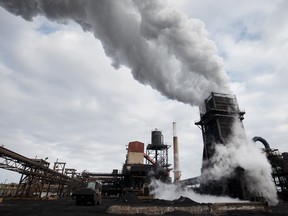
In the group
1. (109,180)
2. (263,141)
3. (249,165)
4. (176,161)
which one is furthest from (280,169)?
(109,180)

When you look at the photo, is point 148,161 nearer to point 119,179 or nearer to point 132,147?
point 132,147

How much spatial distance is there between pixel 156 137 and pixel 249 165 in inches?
1513

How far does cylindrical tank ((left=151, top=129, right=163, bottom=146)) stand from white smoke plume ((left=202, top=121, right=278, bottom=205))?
108 ft

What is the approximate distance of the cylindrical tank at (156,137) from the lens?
65188 millimetres

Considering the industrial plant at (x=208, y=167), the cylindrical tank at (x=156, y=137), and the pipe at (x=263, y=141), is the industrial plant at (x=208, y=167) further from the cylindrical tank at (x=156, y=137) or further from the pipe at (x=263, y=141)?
the cylindrical tank at (x=156, y=137)

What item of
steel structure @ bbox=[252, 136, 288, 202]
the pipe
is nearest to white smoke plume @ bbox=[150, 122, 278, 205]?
steel structure @ bbox=[252, 136, 288, 202]

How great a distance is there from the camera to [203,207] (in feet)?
47.2

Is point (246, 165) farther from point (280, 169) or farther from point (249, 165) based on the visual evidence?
point (280, 169)

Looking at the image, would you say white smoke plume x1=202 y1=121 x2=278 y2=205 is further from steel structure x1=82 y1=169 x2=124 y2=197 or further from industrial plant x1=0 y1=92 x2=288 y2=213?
steel structure x1=82 y1=169 x2=124 y2=197

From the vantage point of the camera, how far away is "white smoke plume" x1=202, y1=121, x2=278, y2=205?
2925 centimetres

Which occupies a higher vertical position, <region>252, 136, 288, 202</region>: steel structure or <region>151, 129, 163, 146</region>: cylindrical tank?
<region>151, 129, 163, 146</region>: cylindrical tank

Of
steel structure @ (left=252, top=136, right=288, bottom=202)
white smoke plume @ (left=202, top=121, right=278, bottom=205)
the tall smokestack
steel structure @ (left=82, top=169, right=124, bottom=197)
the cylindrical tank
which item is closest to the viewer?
white smoke plume @ (left=202, top=121, right=278, bottom=205)

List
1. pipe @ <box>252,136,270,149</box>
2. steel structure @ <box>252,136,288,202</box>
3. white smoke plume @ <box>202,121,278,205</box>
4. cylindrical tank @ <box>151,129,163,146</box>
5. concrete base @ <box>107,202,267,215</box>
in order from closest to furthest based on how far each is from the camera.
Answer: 1. concrete base @ <box>107,202,267,215</box>
2. white smoke plume @ <box>202,121,278,205</box>
3. steel structure @ <box>252,136,288,202</box>
4. pipe @ <box>252,136,270,149</box>
5. cylindrical tank @ <box>151,129,163,146</box>

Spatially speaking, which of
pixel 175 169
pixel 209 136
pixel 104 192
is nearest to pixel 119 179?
pixel 104 192
